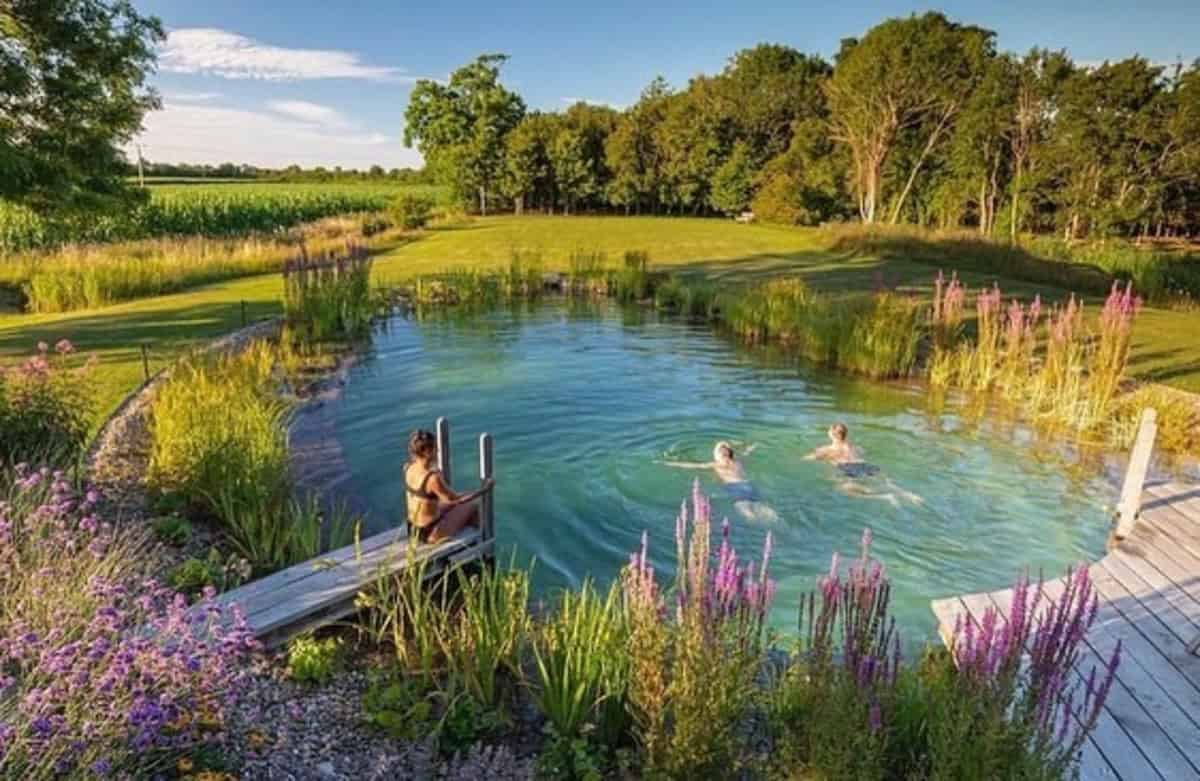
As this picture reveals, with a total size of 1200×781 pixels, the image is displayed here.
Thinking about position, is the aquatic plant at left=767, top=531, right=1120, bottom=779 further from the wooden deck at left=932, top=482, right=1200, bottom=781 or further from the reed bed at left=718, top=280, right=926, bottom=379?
the reed bed at left=718, top=280, right=926, bottom=379

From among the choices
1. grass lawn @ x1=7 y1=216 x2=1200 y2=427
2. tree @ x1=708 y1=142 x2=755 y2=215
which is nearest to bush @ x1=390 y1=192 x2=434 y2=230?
grass lawn @ x1=7 y1=216 x2=1200 y2=427

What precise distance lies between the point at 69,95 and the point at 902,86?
36.1 m

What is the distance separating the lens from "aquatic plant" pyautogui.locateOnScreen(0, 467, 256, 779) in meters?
2.44

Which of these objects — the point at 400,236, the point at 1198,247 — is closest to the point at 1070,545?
the point at 400,236

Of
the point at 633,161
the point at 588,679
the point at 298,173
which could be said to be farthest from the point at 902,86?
the point at 298,173

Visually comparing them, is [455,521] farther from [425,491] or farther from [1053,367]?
[1053,367]

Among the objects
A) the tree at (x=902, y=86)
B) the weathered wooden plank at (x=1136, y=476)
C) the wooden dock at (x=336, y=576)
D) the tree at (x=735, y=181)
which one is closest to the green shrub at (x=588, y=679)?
the wooden dock at (x=336, y=576)

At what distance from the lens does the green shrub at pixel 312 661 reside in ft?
13.2

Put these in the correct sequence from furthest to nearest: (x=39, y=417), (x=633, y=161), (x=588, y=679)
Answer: (x=633, y=161)
(x=39, y=417)
(x=588, y=679)

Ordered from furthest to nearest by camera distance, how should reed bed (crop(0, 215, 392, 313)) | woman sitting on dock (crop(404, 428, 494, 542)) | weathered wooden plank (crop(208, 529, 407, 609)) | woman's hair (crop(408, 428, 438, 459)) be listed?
reed bed (crop(0, 215, 392, 313))
woman's hair (crop(408, 428, 438, 459))
woman sitting on dock (crop(404, 428, 494, 542))
weathered wooden plank (crop(208, 529, 407, 609))

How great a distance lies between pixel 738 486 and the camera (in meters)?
7.60

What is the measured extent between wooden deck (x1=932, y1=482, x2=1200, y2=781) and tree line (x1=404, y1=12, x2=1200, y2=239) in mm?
35581

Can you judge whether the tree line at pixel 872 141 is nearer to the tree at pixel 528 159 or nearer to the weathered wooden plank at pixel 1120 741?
the tree at pixel 528 159

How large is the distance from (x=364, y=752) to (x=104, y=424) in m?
5.96
